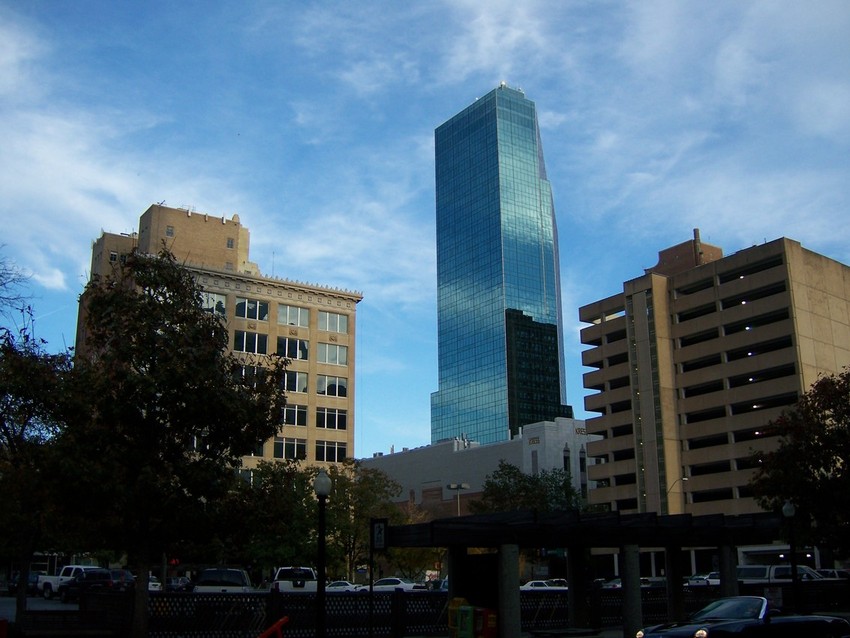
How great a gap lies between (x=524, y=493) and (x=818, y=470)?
53.0 meters

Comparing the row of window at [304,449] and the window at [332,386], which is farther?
the window at [332,386]

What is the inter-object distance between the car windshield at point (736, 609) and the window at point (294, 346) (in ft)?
244

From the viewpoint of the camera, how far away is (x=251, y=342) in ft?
293

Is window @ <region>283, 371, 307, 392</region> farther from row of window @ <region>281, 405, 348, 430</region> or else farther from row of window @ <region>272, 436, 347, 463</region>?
row of window @ <region>272, 436, 347, 463</region>

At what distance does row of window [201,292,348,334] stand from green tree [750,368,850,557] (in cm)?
6063

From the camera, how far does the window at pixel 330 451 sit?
8931cm

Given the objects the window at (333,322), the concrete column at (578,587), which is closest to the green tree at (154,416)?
the concrete column at (578,587)

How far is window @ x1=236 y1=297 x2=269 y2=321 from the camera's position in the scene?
8994cm

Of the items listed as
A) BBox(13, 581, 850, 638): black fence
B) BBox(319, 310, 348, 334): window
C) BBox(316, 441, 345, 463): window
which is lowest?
BBox(13, 581, 850, 638): black fence

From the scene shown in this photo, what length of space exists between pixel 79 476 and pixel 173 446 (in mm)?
2864

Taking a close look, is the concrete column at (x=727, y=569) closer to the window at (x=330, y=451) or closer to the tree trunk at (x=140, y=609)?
the tree trunk at (x=140, y=609)

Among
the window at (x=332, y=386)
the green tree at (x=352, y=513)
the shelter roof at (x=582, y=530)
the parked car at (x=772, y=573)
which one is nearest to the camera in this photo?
the shelter roof at (x=582, y=530)

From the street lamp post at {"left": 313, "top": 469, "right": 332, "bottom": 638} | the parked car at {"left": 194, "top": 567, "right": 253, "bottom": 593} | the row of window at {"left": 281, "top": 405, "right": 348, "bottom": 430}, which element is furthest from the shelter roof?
the row of window at {"left": 281, "top": 405, "right": 348, "bottom": 430}

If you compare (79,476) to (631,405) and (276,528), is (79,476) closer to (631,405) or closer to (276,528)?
(276,528)
